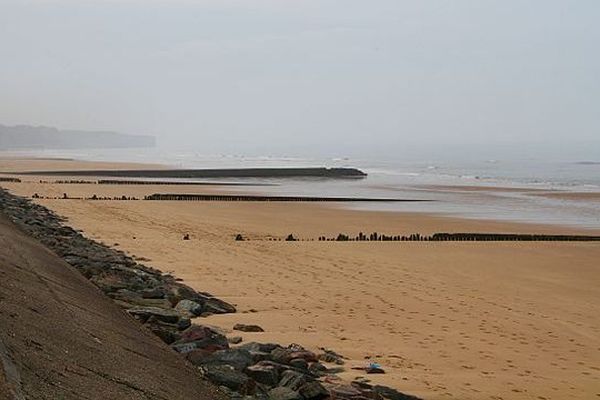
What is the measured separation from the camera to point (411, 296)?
11.5 m

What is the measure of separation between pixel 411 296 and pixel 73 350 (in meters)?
7.43

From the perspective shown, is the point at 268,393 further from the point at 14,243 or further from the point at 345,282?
the point at 345,282

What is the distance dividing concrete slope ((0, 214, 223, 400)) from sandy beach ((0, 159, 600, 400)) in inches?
69.2

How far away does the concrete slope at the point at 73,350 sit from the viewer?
13.4 feet

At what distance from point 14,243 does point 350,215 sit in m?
20.0

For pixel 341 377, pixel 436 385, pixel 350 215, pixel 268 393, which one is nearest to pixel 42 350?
pixel 268 393

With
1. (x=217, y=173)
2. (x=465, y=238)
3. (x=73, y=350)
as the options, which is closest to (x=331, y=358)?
(x=73, y=350)

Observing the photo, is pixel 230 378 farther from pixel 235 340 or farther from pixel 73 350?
pixel 235 340

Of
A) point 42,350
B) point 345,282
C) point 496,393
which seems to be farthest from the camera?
point 345,282

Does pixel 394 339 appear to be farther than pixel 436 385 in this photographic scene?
Yes

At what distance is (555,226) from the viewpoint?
2641cm

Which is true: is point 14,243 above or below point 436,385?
above

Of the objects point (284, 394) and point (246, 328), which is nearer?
point (284, 394)

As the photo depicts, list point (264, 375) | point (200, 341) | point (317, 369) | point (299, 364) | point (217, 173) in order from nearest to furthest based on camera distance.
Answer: point (264, 375) < point (299, 364) < point (317, 369) < point (200, 341) < point (217, 173)
